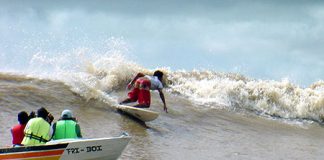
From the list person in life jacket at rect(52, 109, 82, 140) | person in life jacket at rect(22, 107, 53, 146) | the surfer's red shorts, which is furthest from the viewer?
the surfer's red shorts

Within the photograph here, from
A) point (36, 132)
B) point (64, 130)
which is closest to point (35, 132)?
point (36, 132)

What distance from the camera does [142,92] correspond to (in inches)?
625

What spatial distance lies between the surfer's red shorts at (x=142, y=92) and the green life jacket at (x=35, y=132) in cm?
630

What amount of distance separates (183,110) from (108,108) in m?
3.53

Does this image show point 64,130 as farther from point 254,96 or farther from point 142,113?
point 254,96

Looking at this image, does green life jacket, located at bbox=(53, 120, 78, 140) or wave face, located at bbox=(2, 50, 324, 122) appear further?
wave face, located at bbox=(2, 50, 324, 122)

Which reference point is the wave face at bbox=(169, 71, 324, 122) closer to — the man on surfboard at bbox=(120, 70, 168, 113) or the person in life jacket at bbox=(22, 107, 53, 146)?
the man on surfboard at bbox=(120, 70, 168, 113)

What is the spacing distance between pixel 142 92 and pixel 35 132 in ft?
21.4

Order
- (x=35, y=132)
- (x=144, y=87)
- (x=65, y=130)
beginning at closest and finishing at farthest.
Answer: (x=35, y=132) < (x=65, y=130) < (x=144, y=87)

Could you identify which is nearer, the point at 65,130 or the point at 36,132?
the point at 36,132

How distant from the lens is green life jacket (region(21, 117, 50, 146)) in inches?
378

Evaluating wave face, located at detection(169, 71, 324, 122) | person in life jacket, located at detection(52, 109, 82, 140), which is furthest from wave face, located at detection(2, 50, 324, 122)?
person in life jacket, located at detection(52, 109, 82, 140)

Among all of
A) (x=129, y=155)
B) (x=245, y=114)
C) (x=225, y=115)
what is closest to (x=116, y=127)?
(x=129, y=155)

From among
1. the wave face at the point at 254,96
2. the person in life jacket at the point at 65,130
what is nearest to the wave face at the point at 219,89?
the wave face at the point at 254,96
